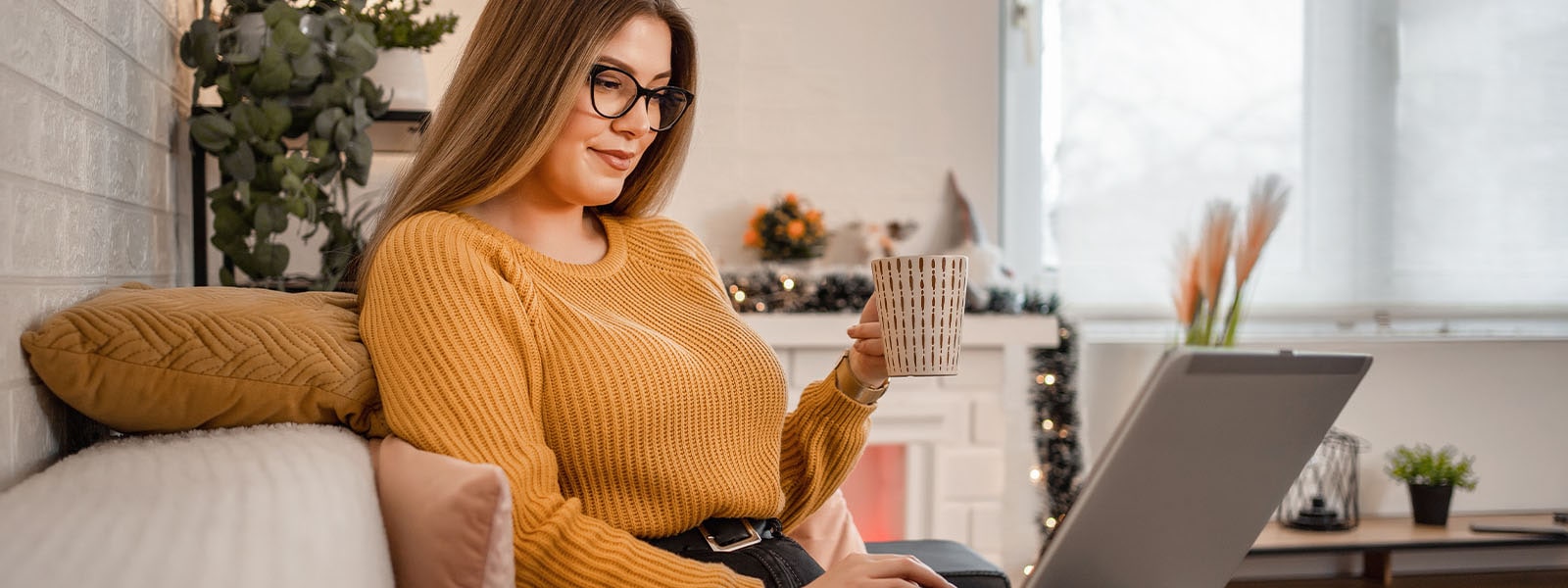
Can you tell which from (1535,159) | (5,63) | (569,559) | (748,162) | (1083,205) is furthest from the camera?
(1535,159)

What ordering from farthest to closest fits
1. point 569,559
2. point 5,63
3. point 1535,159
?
point 1535,159 → point 569,559 → point 5,63

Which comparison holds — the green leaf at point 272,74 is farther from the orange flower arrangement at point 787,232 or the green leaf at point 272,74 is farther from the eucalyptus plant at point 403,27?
the orange flower arrangement at point 787,232

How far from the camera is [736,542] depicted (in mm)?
1282

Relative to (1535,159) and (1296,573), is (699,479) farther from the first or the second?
(1535,159)

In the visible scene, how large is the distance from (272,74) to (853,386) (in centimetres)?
90

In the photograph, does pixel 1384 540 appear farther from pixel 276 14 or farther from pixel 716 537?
pixel 276 14

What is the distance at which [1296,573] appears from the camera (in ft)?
11.9

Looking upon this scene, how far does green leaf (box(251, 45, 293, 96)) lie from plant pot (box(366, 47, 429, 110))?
0.29m

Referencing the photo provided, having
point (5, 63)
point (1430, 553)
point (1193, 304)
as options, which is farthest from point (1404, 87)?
Answer: point (5, 63)

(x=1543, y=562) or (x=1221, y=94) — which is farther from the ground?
(x=1221, y=94)

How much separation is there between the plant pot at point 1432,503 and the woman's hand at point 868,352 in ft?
8.87

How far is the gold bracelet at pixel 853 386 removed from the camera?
148 centimetres

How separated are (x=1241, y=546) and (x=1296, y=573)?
279 cm

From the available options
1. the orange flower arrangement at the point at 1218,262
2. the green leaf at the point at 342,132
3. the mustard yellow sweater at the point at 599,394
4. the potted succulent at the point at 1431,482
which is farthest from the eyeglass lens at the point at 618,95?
the potted succulent at the point at 1431,482
